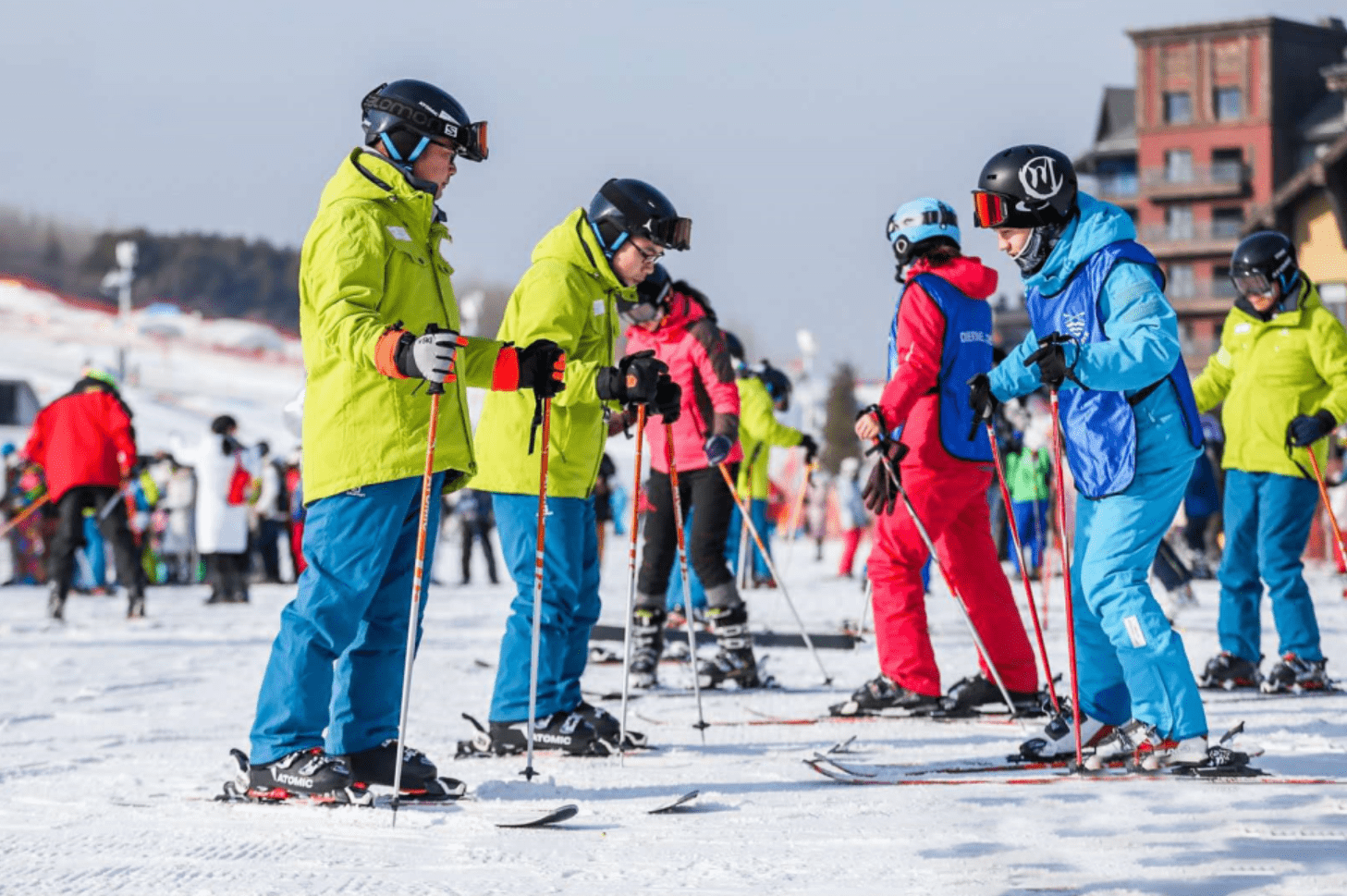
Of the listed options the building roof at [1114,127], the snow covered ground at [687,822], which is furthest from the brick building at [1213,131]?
the snow covered ground at [687,822]

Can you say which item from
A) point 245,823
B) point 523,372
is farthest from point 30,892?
point 523,372

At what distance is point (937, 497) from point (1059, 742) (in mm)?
1405

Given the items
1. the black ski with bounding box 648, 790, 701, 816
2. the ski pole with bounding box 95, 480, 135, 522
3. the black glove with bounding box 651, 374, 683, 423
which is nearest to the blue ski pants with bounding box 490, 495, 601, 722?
the black glove with bounding box 651, 374, 683, 423

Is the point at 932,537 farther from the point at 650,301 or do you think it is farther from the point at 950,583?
the point at 650,301

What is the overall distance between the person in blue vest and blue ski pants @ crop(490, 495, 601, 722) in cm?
141

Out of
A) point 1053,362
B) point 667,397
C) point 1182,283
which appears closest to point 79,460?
point 667,397

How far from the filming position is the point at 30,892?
3162 millimetres

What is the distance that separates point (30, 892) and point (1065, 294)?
3.20 metres

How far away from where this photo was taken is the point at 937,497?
19.6ft

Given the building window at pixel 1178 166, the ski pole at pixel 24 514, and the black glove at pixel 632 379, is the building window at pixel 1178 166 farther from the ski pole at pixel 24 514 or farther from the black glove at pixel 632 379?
the black glove at pixel 632 379

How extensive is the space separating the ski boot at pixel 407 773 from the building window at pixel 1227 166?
61.7 meters

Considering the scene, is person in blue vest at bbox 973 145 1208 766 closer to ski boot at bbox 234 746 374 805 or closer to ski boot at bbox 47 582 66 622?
ski boot at bbox 234 746 374 805

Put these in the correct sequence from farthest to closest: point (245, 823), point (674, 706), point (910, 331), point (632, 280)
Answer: point (674, 706), point (910, 331), point (632, 280), point (245, 823)

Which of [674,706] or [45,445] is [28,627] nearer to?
[45,445]
